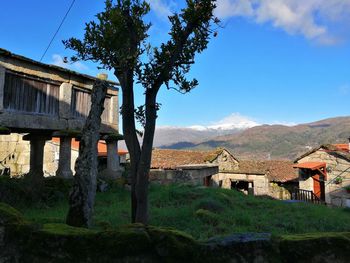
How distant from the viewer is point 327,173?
24047mm

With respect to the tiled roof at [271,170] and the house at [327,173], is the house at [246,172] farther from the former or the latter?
the house at [327,173]

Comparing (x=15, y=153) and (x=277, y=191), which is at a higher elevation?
(x=15, y=153)

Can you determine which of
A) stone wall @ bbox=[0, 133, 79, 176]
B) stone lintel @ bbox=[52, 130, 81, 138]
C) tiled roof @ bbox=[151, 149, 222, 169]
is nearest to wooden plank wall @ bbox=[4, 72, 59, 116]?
stone lintel @ bbox=[52, 130, 81, 138]

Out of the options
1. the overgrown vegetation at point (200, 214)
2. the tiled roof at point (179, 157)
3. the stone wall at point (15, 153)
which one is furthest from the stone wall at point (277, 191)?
the stone wall at point (15, 153)

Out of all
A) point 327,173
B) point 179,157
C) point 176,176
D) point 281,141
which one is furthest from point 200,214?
point 281,141

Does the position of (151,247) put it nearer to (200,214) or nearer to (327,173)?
(200,214)

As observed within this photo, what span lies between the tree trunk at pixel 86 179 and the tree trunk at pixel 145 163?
1.36 m

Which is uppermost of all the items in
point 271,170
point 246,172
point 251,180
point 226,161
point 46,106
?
point 46,106

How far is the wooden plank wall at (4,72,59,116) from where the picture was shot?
9648mm

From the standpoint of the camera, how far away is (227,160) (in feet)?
98.5

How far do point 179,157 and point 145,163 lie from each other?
64.5 ft

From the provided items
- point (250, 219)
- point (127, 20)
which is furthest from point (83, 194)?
point (250, 219)

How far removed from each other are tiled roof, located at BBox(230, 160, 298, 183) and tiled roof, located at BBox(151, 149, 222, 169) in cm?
365

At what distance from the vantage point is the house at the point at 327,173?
906 inches
